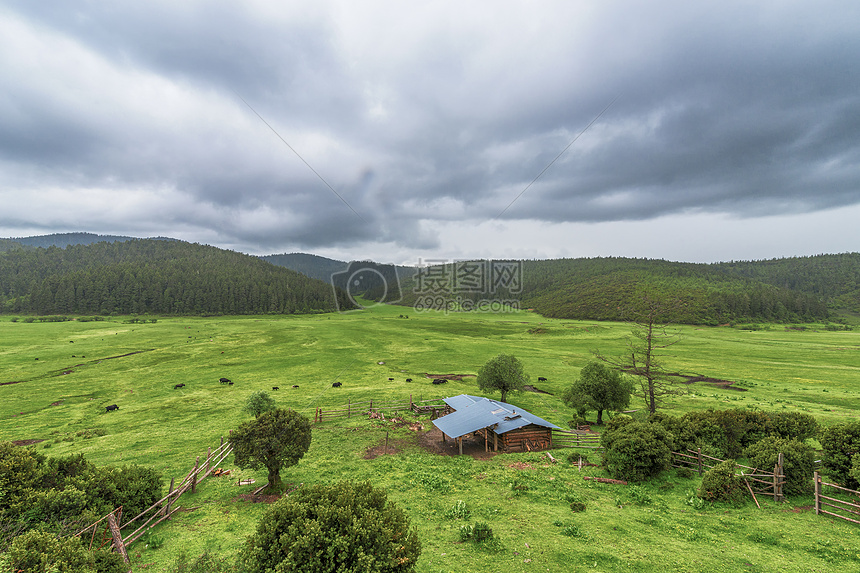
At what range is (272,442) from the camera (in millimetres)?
17672

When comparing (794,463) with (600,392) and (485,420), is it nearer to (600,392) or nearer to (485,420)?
(600,392)

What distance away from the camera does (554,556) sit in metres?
12.4

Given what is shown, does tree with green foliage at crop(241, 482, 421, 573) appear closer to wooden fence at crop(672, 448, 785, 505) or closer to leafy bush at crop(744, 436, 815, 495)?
wooden fence at crop(672, 448, 785, 505)

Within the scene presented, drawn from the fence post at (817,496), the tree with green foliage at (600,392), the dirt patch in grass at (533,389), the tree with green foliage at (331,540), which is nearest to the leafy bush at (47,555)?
the tree with green foliage at (331,540)

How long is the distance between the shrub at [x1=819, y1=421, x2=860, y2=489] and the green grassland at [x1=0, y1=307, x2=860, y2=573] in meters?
3.90

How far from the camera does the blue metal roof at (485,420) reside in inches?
1003

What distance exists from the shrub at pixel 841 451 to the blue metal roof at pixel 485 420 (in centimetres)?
1420

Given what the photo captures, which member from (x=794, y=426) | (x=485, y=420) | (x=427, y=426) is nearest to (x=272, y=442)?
(x=485, y=420)

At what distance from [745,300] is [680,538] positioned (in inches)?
7016

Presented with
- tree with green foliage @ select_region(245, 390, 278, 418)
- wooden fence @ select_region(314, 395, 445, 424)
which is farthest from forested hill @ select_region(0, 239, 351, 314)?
tree with green foliage @ select_region(245, 390, 278, 418)

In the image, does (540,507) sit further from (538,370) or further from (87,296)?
(87,296)

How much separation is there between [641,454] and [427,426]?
18192mm

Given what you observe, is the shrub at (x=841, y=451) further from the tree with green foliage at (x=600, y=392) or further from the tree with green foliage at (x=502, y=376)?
the tree with green foliage at (x=502, y=376)

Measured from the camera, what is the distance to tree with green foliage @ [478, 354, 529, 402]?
3694 centimetres
